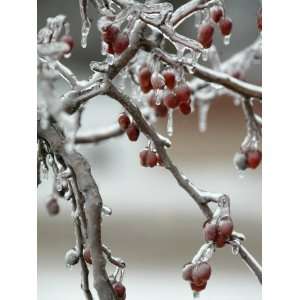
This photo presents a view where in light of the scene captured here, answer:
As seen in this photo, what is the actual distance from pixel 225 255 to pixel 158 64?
216 centimetres

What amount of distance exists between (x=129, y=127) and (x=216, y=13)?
6.7 inches

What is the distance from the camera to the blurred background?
2.30 metres

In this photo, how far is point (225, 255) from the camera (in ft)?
9.48

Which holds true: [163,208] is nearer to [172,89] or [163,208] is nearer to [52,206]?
[52,206]

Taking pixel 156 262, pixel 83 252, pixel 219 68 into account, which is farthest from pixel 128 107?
pixel 156 262

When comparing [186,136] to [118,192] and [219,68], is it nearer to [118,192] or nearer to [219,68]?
[118,192]

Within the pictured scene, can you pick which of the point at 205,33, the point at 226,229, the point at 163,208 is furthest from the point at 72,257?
the point at 163,208

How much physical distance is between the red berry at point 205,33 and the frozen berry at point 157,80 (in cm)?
9

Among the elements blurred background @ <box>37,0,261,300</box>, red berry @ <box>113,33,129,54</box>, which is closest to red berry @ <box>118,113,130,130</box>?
red berry @ <box>113,33,129,54</box>

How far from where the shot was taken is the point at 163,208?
10.6ft

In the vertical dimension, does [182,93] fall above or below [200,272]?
above

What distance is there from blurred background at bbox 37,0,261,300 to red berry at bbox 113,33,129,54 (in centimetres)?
124

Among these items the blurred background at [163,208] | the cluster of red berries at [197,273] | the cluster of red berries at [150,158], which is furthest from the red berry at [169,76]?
the blurred background at [163,208]
